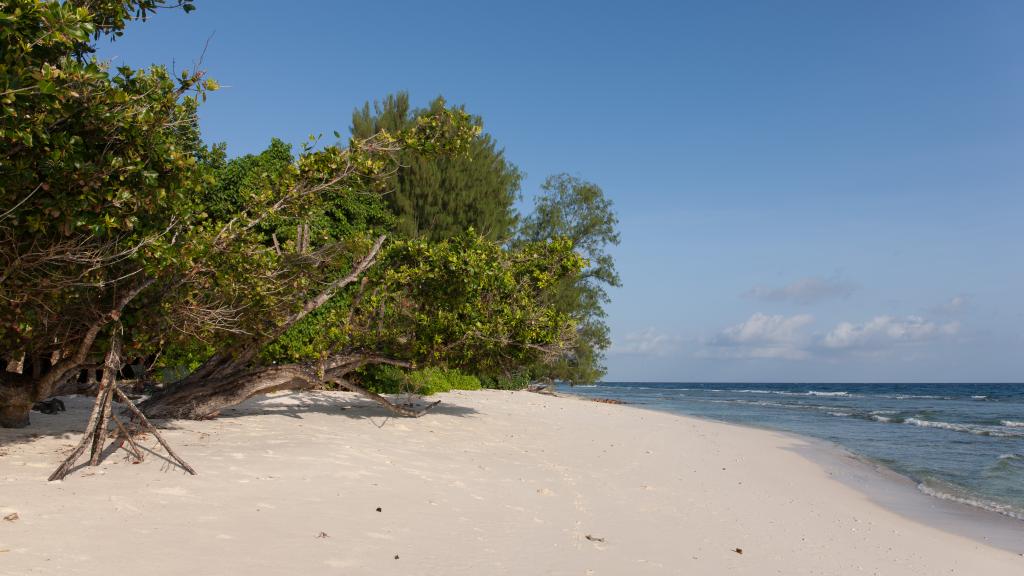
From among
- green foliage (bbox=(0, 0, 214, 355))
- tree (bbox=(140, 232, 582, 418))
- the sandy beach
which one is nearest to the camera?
the sandy beach

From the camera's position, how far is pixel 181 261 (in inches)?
302

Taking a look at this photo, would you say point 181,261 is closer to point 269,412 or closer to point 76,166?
point 76,166

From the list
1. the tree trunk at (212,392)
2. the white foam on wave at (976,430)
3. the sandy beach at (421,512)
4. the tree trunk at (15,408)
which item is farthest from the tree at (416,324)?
the white foam on wave at (976,430)

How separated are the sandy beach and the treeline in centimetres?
138

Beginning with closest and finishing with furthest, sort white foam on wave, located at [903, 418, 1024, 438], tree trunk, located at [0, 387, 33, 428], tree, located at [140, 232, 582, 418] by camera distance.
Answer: tree trunk, located at [0, 387, 33, 428], tree, located at [140, 232, 582, 418], white foam on wave, located at [903, 418, 1024, 438]

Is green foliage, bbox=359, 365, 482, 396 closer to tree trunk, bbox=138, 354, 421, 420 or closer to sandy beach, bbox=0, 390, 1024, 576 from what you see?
tree trunk, bbox=138, 354, 421, 420

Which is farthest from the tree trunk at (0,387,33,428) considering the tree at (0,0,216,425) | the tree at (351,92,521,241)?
the tree at (351,92,521,241)

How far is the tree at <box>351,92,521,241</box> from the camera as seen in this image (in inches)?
1123

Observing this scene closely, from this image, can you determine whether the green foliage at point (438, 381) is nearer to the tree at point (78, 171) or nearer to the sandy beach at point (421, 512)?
the sandy beach at point (421, 512)

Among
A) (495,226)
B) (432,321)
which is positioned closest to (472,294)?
(432,321)

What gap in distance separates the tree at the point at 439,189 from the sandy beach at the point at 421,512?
17097 mm

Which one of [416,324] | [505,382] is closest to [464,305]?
[416,324]

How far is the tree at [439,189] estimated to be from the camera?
1123 inches

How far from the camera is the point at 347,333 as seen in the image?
13.2m
